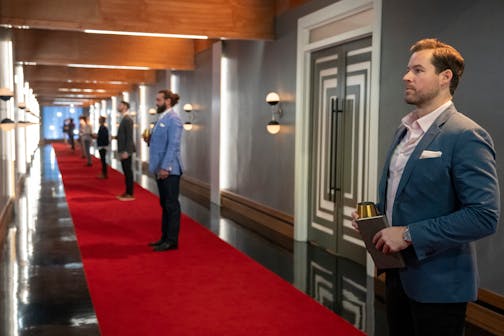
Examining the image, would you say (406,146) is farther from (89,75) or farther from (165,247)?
(89,75)

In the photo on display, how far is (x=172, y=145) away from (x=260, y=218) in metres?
2.52

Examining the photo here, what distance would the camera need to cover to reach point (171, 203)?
626cm

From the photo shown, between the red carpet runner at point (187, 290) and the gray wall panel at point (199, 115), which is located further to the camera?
the gray wall panel at point (199, 115)

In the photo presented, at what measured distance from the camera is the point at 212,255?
20.1ft

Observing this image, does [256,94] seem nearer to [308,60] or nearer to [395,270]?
[308,60]

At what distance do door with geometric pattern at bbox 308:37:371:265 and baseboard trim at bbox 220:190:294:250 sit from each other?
398 millimetres

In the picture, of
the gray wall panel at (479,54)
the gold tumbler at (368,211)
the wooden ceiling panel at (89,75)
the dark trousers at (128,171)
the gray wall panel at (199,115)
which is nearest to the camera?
the gold tumbler at (368,211)

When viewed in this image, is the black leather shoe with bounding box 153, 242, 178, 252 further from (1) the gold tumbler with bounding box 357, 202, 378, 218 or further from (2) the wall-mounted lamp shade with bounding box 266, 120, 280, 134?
(1) the gold tumbler with bounding box 357, 202, 378, 218

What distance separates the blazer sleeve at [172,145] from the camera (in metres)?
6.08

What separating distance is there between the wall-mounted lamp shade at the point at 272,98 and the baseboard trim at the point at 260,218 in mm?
1407

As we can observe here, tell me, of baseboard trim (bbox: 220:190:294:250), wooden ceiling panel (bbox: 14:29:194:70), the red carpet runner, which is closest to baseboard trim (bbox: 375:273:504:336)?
the red carpet runner

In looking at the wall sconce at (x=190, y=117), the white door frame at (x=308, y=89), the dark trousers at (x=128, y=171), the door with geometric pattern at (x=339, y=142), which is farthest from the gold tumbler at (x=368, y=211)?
the wall sconce at (x=190, y=117)

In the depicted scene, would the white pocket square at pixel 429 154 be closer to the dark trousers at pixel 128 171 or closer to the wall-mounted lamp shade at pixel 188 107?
the dark trousers at pixel 128 171

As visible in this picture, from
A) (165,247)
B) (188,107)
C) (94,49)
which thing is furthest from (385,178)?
(188,107)
